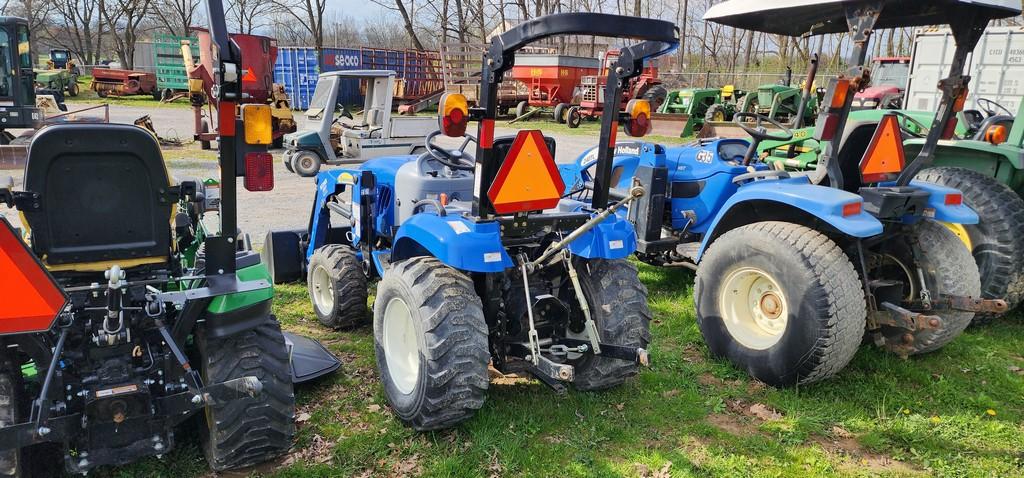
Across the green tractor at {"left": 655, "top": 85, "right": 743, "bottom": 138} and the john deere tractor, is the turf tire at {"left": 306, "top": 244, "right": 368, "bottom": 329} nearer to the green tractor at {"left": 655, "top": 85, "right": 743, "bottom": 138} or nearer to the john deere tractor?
the john deere tractor

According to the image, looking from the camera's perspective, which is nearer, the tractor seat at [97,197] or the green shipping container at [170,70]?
the tractor seat at [97,197]

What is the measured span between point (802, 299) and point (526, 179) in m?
1.72

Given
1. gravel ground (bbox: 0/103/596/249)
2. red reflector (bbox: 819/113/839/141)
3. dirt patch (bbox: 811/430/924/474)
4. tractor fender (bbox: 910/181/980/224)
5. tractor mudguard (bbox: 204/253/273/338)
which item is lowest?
dirt patch (bbox: 811/430/924/474)

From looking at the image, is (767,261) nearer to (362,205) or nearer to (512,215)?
(512,215)

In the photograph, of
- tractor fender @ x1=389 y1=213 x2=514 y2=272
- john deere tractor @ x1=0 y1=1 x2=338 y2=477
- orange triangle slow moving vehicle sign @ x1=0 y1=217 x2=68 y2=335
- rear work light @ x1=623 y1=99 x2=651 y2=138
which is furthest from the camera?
rear work light @ x1=623 y1=99 x2=651 y2=138

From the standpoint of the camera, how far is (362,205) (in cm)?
508

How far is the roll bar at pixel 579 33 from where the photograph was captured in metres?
2.93

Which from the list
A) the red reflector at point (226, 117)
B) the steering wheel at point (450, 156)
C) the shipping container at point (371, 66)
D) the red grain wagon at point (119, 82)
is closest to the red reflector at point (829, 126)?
the steering wheel at point (450, 156)

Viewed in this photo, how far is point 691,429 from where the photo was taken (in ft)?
12.2

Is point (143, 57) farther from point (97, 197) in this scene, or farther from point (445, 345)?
point (445, 345)

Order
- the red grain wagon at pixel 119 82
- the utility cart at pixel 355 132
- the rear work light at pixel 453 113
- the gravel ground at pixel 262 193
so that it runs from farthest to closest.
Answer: the red grain wagon at pixel 119 82
the utility cart at pixel 355 132
the gravel ground at pixel 262 193
the rear work light at pixel 453 113

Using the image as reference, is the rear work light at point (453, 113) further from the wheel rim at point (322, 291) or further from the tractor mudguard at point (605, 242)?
the wheel rim at point (322, 291)

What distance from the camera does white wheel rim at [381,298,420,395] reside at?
3.61 metres

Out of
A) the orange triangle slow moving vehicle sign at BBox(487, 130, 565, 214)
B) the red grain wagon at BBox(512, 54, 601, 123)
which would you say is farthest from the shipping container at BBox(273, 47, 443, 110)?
the orange triangle slow moving vehicle sign at BBox(487, 130, 565, 214)
